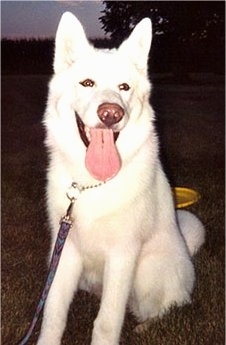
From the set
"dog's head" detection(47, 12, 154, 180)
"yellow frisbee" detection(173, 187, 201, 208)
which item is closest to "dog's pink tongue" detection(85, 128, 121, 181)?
"dog's head" detection(47, 12, 154, 180)

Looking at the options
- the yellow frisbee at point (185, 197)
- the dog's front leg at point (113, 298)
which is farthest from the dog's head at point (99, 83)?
the yellow frisbee at point (185, 197)

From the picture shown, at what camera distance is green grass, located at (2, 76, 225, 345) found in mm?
4180

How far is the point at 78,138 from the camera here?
3.97 metres

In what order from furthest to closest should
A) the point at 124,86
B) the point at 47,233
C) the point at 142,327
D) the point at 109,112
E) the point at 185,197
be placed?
1. the point at 185,197
2. the point at 47,233
3. the point at 142,327
4. the point at 124,86
5. the point at 109,112

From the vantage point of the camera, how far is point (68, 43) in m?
4.00

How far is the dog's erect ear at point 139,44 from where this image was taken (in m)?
4.02

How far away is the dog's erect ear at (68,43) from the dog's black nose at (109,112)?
599 mm

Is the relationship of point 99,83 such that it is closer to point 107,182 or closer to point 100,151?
point 100,151

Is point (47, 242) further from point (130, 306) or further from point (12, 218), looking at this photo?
point (130, 306)

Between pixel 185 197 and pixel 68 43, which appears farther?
pixel 185 197

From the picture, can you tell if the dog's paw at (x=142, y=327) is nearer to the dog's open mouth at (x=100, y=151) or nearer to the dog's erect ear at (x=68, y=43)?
the dog's open mouth at (x=100, y=151)

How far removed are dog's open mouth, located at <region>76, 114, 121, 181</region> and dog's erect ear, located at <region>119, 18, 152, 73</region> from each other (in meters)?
0.57

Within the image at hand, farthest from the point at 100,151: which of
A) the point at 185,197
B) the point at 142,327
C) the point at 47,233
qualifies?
the point at 185,197

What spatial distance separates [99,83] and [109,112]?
0.37m
